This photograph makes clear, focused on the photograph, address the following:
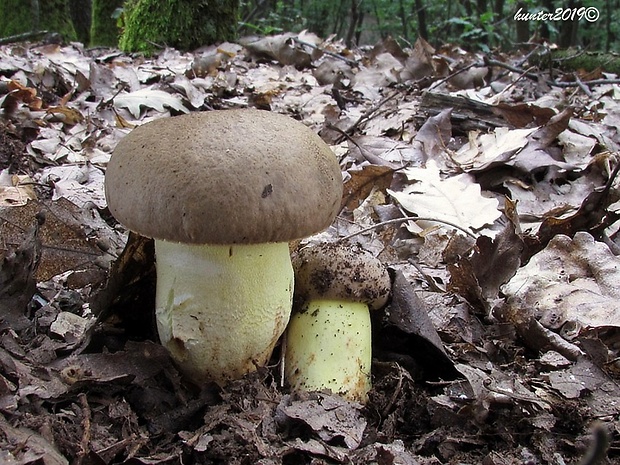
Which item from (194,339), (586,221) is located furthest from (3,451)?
(586,221)

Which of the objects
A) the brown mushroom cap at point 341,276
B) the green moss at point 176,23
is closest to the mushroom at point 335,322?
the brown mushroom cap at point 341,276

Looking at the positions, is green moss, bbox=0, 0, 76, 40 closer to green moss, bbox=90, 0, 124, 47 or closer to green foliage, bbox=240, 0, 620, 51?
green moss, bbox=90, 0, 124, 47

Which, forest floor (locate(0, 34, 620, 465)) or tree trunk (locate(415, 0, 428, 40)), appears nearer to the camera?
forest floor (locate(0, 34, 620, 465))

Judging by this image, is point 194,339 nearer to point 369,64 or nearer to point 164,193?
point 164,193

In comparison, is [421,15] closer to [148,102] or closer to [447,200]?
[148,102]

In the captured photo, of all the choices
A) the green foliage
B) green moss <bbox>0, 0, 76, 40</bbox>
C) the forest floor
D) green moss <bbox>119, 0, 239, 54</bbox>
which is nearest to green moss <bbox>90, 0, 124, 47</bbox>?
green moss <bbox>0, 0, 76, 40</bbox>
